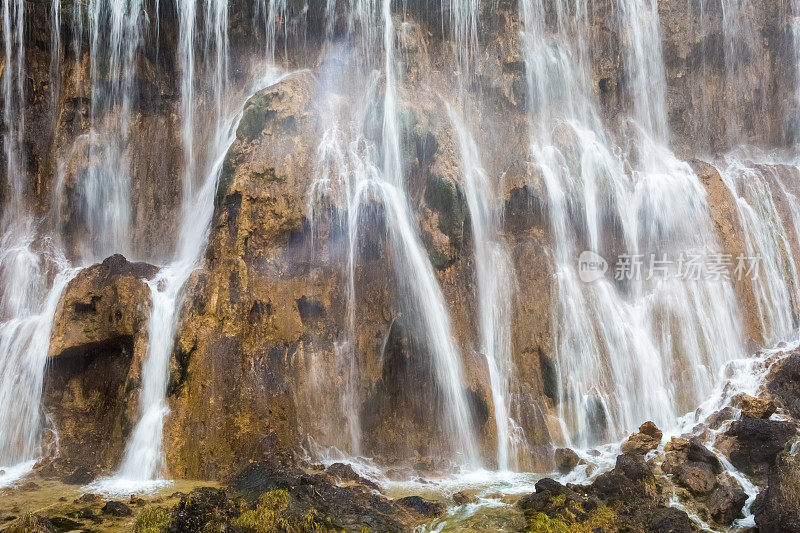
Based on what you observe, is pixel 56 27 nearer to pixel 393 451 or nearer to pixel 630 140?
pixel 393 451

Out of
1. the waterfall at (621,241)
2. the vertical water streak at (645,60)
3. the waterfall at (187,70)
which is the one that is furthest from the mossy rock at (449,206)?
the vertical water streak at (645,60)

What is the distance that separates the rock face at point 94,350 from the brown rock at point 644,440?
11603 millimetres

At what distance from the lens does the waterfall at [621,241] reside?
16656 mm

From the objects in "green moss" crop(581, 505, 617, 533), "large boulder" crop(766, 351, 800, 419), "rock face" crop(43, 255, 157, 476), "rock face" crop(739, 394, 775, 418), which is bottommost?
"green moss" crop(581, 505, 617, 533)

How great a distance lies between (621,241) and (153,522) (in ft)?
48.9

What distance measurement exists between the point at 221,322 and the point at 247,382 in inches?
61.7

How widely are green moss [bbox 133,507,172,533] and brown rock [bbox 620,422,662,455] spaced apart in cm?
1002

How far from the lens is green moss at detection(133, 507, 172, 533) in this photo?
32.7 ft

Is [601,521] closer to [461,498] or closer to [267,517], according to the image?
[461,498]

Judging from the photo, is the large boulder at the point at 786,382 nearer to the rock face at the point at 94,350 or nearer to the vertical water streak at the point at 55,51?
the rock face at the point at 94,350

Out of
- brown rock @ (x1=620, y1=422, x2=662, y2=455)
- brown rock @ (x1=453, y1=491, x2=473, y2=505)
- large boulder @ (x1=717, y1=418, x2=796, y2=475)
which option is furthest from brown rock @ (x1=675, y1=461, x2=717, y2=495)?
brown rock @ (x1=453, y1=491, x2=473, y2=505)

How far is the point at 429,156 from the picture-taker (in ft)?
58.7

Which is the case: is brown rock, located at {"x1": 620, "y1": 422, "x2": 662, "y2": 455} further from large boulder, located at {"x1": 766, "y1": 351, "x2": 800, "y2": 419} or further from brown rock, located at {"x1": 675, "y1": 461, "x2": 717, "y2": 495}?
large boulder, located at {"x1": 766, "y1": 351, "x2": 800, "y2": 419}

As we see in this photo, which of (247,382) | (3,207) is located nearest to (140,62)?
(3,207)
